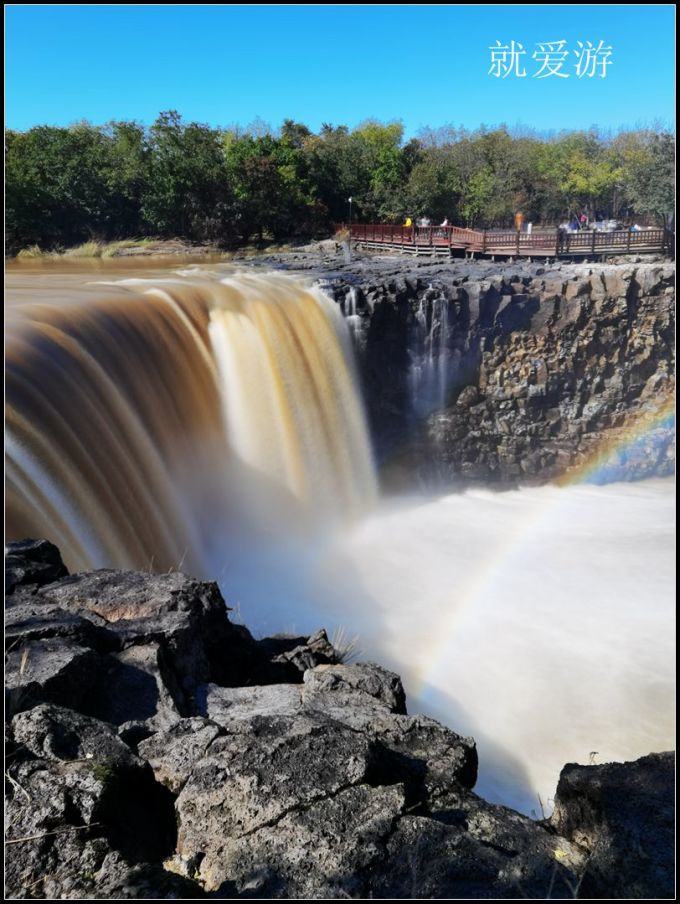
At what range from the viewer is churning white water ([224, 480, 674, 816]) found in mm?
6047

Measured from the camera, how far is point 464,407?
45.7 feet

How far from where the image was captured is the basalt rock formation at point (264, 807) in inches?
76.9

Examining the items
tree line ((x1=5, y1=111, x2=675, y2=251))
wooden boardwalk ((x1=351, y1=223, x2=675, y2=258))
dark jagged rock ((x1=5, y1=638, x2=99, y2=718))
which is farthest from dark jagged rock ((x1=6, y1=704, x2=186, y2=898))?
tree line ((x1=5, y1=111, x2=675, y2=251))

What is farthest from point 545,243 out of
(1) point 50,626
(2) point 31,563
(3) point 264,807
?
(3) point 264,807

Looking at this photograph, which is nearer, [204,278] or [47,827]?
[47,827]

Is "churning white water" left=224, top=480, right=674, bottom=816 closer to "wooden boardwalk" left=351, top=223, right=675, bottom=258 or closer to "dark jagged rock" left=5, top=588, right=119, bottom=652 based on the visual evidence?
"dark jagged rock" left=5, top=588, right=119, bottom=652

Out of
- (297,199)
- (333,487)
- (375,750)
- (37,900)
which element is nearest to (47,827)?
(37,900)

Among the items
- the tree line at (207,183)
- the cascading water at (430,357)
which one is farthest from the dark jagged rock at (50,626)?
the tree line at (207,183)

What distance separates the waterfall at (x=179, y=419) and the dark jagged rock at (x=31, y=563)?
0.57 meters

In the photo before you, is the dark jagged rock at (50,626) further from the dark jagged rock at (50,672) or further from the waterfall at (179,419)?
the waterfall at (179,419)

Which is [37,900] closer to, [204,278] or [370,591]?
[370,591]

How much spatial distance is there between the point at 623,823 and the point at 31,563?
3557 mm

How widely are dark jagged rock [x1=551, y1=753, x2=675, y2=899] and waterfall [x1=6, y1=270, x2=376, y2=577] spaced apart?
160 inches

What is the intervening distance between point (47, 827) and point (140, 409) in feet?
20.0
